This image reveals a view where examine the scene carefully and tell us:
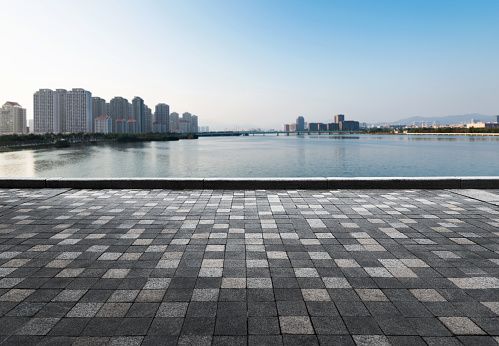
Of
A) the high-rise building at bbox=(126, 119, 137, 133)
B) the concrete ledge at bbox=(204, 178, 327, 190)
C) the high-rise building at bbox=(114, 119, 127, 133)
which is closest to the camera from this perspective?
the concrete ledge at bbox=(204, 178, 327, 190)

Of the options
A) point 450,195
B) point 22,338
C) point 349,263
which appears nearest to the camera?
point 22,338

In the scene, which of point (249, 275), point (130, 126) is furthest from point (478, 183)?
point (130, 126)

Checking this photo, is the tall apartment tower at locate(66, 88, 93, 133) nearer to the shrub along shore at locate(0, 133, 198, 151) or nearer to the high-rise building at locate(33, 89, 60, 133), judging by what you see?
the high-rise building at locate(33, 89, 60, 133)

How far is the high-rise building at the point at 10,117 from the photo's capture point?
171 metres

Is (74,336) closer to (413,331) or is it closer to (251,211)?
(413,331)

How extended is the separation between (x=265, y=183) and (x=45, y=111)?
191750mm

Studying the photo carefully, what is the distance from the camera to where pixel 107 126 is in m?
176

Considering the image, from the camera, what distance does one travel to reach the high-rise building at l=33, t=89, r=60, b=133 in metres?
166

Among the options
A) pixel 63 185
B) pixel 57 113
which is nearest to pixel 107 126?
pixel 57 113

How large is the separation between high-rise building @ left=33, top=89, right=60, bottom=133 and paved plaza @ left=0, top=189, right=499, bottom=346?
18928 centimetres

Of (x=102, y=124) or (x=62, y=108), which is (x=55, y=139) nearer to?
(x=102, y=124)

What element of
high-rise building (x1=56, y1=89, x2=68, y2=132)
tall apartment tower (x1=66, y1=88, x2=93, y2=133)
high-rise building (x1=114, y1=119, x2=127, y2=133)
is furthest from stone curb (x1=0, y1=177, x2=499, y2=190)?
high-rise building (x1=56, y1=89, x2=68, y2=132)

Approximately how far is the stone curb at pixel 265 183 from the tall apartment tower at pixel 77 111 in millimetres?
185439

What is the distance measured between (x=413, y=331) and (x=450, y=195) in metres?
7.41
